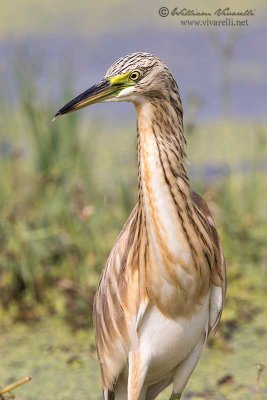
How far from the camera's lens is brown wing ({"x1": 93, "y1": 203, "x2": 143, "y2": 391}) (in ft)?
11.0

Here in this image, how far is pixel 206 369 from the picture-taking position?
169 inches

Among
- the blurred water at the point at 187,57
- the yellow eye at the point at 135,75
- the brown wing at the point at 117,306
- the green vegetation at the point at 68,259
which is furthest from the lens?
the blurred water at the point at 187,57

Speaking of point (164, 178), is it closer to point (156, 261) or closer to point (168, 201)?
point (168, 201)

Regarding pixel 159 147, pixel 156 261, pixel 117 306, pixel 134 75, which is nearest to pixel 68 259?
pixel 117 306

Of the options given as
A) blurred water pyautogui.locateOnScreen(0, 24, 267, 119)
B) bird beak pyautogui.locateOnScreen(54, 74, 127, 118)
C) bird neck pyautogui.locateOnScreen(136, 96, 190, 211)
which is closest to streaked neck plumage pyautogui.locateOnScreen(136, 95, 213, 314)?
bird neck pyautogui.locateOnScreen(136, 96, 190, 211)

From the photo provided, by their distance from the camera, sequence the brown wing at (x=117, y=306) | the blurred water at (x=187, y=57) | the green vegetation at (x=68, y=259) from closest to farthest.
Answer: the brown wing at (x=117, y=306) → the green vegetation at (x=68, y=259) → the blurred water at (x=187, y=57)

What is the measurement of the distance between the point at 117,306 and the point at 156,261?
8.7 inches

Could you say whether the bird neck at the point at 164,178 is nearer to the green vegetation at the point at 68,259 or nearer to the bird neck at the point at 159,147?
the bird neck at the point at 159,147

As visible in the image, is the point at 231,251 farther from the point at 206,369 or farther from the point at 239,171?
the point at 239,171

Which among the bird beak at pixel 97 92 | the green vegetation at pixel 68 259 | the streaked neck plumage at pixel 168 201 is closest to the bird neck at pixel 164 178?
the streaked neck plumage at pixel 168 201

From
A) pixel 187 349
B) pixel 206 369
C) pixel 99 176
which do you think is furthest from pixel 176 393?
pixel 99 176

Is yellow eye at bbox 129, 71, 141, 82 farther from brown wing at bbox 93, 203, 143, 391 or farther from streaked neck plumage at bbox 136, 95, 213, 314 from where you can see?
brown wing at bbox 93, 203, 143, 391

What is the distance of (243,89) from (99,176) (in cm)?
195

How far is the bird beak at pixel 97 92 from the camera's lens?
3119 mm
